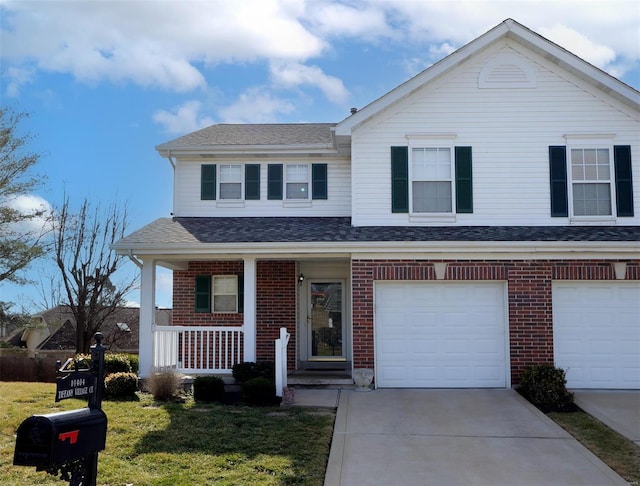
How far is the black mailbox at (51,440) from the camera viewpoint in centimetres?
421

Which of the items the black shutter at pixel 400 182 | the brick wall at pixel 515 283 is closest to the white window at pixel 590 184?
the brick wall at pixel 515 283

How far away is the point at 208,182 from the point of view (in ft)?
49.5

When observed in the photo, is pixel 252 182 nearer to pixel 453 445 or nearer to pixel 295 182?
pixel 295 182

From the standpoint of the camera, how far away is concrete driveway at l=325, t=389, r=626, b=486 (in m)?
6.92

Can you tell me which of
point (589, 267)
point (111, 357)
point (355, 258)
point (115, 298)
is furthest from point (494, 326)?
point (115, 298)

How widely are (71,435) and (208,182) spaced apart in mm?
11143

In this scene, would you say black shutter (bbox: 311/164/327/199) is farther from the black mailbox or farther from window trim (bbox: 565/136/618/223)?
the black mailbox

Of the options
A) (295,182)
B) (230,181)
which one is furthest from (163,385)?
(295,182)

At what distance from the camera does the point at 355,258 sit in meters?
12.2

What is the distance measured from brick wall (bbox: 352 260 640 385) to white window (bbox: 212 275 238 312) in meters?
3.73

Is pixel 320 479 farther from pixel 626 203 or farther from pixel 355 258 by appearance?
pixel 626 203

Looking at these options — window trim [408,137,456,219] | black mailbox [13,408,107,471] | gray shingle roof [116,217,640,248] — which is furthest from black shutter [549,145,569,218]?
black mailbox [13,408,107,471]

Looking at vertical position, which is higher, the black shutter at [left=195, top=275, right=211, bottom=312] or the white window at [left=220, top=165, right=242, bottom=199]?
the white window at [left=220, top=165, right=242, bottom=199]

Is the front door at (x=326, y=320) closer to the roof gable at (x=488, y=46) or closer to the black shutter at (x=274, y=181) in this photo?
the black shutter at (x=274, y=181)
